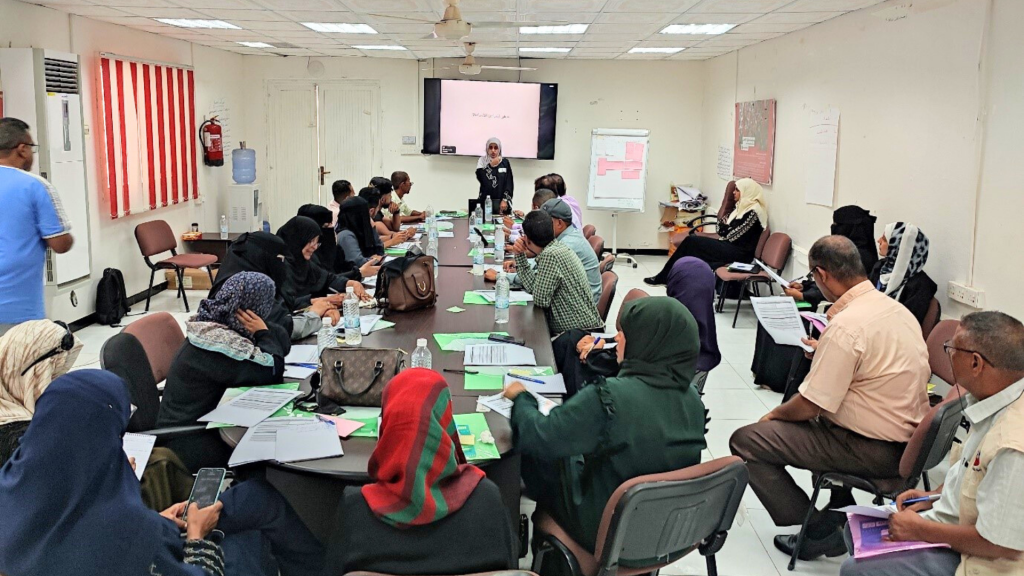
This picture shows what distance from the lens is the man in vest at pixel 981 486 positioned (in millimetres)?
2221

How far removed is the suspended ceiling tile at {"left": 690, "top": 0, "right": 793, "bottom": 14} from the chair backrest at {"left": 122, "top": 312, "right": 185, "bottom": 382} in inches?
177

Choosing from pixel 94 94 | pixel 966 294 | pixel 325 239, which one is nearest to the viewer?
pixel 966 294

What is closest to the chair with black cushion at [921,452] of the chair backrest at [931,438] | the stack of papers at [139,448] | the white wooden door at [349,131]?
the chair backrest at [931,438]

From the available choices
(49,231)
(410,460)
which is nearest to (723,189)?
(49,231)

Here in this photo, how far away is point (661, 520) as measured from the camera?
7.86 feet

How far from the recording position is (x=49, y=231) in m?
4.08

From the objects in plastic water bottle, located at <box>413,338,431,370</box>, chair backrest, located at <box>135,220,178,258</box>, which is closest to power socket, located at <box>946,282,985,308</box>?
plastic water bottle, located at <box>413,338,431,370</box>

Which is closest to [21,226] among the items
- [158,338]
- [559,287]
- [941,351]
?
[158,338]

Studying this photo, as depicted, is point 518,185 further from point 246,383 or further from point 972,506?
point 972,506

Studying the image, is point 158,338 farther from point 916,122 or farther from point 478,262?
point 916,122

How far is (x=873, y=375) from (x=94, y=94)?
7.13 m

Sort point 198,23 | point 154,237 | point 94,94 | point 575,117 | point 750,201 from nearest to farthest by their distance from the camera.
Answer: point 94,94
point 198,23
point 154,237
point 750,201
point 575,117

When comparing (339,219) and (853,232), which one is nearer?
(853,232)

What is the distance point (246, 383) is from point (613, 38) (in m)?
6.63
